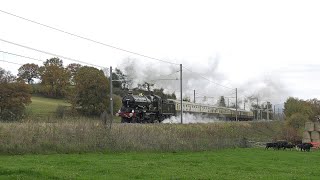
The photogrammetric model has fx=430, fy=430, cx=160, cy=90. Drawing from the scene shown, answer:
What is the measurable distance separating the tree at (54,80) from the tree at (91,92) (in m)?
15.9

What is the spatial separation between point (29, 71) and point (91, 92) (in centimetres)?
3073

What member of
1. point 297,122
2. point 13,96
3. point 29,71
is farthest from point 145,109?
point 29,71

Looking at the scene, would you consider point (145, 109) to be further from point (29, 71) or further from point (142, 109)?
point (29, 71)

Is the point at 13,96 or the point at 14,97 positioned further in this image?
the point at 13,96

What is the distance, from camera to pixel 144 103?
50.0 m

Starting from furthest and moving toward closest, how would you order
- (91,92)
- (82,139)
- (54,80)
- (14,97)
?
1. (54,80)
2. (91,92)
3. (14,97)
4. (82,139)

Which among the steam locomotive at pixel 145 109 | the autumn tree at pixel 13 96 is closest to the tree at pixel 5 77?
the autumn tree at pixel 13 96

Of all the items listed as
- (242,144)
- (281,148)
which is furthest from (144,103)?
(281,148)

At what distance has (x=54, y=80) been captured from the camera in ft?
295

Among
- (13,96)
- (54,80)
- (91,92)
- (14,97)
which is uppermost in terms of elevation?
(54,80)

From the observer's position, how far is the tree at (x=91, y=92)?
7169cm

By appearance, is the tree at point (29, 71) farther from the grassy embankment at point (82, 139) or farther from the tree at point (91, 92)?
the grassy embankment at point (82, 139)

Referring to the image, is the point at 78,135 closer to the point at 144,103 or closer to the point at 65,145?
the point at 65,145

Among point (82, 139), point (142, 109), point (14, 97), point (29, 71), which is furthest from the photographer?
point (29, 71)
